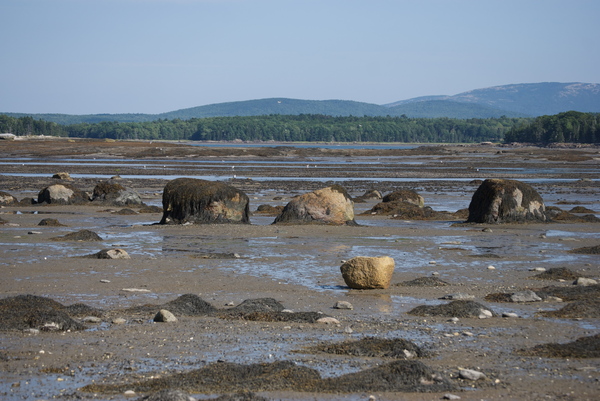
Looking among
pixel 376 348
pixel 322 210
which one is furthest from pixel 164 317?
pixel 322 210

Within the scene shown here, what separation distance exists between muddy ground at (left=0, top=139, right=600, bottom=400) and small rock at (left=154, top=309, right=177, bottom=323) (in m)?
0.12

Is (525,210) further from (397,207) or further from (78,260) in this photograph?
(78,260)

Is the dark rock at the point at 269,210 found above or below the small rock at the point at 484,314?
below

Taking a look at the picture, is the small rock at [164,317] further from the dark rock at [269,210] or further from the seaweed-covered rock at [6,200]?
the seaweed-covered rock at [6,200]

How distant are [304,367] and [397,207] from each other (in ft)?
78.5

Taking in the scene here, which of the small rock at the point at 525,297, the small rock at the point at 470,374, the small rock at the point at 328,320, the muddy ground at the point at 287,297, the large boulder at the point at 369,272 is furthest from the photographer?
the large boulder at the point at 369,272

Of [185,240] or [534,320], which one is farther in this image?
[185,240]

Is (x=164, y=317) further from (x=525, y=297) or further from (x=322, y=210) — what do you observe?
(x=322, y=210)

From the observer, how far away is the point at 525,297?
14.0 m

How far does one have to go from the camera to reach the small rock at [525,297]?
1389 cm

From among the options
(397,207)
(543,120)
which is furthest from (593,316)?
(543,120)

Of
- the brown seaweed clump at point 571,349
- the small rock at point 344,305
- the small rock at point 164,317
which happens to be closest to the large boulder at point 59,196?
the small rock at point 164,317

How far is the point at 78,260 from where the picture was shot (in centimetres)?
1855

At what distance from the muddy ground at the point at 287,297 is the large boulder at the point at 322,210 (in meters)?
1.07
